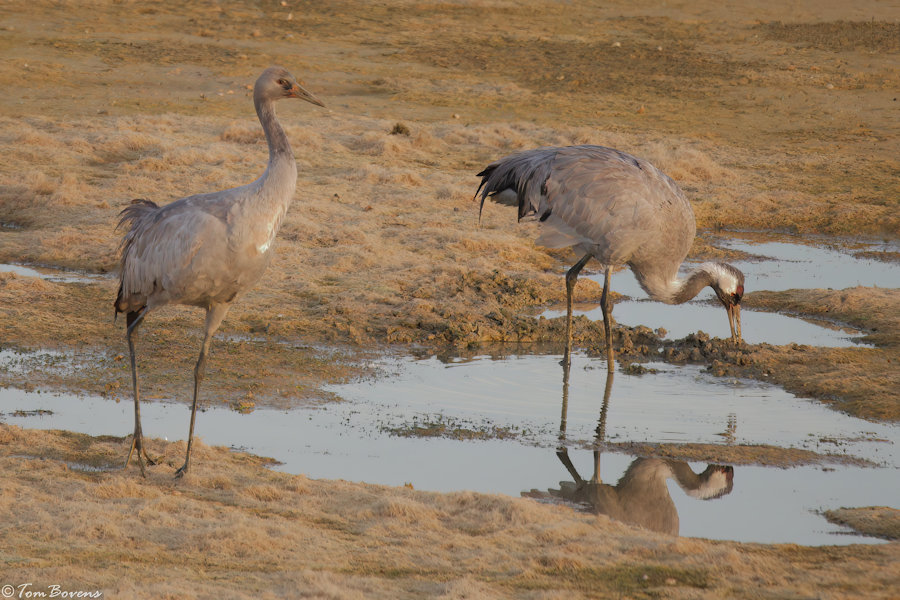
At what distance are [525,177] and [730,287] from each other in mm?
1766

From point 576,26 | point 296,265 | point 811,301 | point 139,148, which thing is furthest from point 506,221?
point 576,26

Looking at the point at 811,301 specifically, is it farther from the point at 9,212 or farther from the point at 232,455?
the point at 9,212

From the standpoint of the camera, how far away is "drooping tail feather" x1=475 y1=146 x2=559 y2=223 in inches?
349

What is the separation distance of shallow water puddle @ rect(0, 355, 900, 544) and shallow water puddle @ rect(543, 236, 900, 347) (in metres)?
1.17

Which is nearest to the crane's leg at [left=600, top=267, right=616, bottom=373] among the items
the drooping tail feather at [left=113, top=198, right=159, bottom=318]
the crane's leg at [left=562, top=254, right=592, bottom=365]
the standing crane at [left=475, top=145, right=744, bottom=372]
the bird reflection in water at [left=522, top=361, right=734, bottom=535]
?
the standing crane at [left=475, top=145, right=744, bottom=372]

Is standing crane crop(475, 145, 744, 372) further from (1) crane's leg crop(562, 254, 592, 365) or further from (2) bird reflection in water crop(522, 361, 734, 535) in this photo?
(2) bird reflection in water crop(522, 361, 734, 535)

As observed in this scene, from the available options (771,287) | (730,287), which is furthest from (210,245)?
(771,287)

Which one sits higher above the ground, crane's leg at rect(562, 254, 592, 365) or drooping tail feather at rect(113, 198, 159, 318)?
drooping tail feather at rect(113, 198, 159, 318)

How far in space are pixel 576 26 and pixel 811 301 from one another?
557 inches

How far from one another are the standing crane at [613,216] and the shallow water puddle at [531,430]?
728mm

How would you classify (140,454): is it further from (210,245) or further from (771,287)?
(771,287)

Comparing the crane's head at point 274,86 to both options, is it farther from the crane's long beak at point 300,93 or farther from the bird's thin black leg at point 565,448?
the bird's thin black leg at point 565,448

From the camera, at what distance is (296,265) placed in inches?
418

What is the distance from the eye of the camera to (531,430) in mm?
7375
